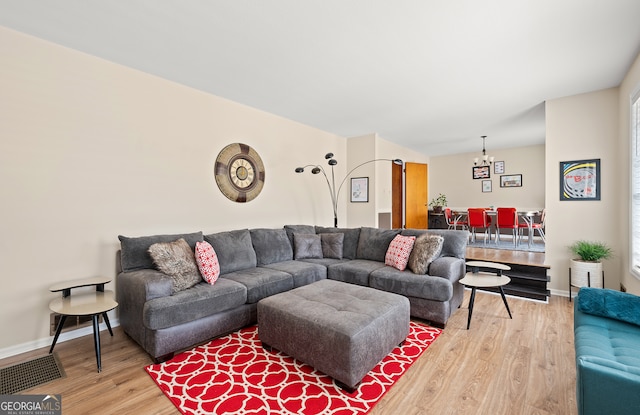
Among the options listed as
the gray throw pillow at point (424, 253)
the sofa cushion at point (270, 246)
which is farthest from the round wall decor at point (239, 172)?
the gray throw pillow at point (424, 253)

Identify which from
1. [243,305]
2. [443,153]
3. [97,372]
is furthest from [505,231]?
[97,372]

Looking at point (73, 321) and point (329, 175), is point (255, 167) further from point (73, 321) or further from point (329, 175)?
point (73, 321)

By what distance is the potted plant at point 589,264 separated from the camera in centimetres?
331

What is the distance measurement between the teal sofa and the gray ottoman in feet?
3.53

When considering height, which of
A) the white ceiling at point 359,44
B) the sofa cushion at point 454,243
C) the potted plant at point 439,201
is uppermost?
the white ceiling at point 359,44

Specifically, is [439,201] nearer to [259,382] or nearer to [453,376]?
[453,376]

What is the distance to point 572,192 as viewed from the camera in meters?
3.64

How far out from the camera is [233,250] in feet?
10.7

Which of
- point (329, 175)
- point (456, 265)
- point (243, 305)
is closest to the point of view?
point (243, 305)

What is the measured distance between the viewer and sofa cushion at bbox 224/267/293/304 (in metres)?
2.82

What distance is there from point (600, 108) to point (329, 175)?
394cm

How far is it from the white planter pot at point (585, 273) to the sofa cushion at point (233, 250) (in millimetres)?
3912

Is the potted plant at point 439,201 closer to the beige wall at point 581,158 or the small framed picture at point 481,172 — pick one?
the small framed picture at point 481,172

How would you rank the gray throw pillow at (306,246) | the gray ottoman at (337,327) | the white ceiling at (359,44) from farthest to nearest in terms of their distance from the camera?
1. the gray throw pillow at (306,246)
2. the white ceiling at (359,44)
3. the gray ottoman at (337,327)
